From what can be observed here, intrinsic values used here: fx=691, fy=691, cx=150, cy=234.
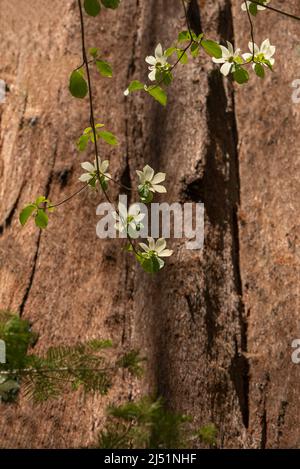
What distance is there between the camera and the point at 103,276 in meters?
2.52

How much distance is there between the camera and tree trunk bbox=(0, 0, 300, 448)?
224 centimetres

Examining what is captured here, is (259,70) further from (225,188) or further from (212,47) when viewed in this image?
(225,188)

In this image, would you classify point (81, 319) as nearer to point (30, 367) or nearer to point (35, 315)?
point (35, 315)

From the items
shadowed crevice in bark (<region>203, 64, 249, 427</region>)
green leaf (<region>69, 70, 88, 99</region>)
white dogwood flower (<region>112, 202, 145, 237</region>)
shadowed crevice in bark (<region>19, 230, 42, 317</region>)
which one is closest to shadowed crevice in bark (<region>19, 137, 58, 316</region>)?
shadowed crevice in bark (<region>19, 230, 42, 317</region>)

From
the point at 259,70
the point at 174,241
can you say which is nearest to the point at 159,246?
the point at 259,70

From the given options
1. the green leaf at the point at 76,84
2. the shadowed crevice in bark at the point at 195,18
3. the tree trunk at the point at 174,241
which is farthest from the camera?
the shadowed crevice in bark at the point at 195,18

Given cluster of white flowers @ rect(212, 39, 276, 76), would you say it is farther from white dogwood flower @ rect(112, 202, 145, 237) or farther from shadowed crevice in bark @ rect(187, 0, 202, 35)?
shadowed crevice in bark @ rect(187, 0, 202, 35)

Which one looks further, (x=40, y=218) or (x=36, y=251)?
(x=36, y=251)

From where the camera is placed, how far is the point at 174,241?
2.42 m

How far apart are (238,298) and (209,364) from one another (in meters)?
0.36

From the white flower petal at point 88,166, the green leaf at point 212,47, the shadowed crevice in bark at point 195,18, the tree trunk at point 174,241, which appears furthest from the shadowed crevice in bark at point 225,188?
the green leaf at point 212,47

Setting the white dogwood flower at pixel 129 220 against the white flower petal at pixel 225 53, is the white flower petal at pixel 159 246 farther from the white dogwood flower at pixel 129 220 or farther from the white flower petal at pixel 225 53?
the white flower petal at pixel 225 53

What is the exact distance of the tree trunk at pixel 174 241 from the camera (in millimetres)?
2238
